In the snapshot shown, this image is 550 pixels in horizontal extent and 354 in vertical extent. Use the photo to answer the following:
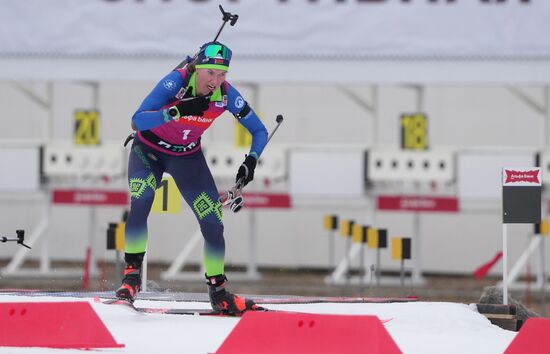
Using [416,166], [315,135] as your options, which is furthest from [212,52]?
[315,135]

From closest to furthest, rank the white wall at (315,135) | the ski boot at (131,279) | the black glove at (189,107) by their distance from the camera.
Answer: the black glove at (189,107)
the ski boot at (131,279)
the white wall at (315,135)

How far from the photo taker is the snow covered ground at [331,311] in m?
7.97

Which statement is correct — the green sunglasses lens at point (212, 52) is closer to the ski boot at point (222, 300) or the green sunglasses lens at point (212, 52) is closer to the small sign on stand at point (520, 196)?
the ski boot at point (222, 300)

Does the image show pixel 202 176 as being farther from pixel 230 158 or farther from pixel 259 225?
pixel 259 225

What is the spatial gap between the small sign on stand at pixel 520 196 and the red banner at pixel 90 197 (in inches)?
436

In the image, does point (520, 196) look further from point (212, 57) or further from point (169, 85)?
point (169, 85)

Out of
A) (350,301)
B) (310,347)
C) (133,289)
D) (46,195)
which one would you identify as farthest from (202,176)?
(46,195)

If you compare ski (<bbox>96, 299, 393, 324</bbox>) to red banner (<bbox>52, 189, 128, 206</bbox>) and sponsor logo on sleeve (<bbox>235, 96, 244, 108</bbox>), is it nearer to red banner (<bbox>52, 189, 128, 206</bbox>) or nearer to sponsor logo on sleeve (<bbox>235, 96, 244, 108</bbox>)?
sponsor logo on sleeve (<bbox>235, 96, 244, 108</bbox>)

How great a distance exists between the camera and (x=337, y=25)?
1870 centimetres

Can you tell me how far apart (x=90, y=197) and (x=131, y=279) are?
37.3 feet

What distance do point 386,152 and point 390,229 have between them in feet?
10.4

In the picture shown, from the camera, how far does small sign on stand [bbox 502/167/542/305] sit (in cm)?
1021

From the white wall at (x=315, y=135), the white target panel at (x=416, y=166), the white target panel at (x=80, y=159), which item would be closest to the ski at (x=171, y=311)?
the white target panel at (x=416, y=166)

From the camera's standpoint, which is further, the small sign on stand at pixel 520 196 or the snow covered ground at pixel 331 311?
the small sign on stand at pixel 520 196
